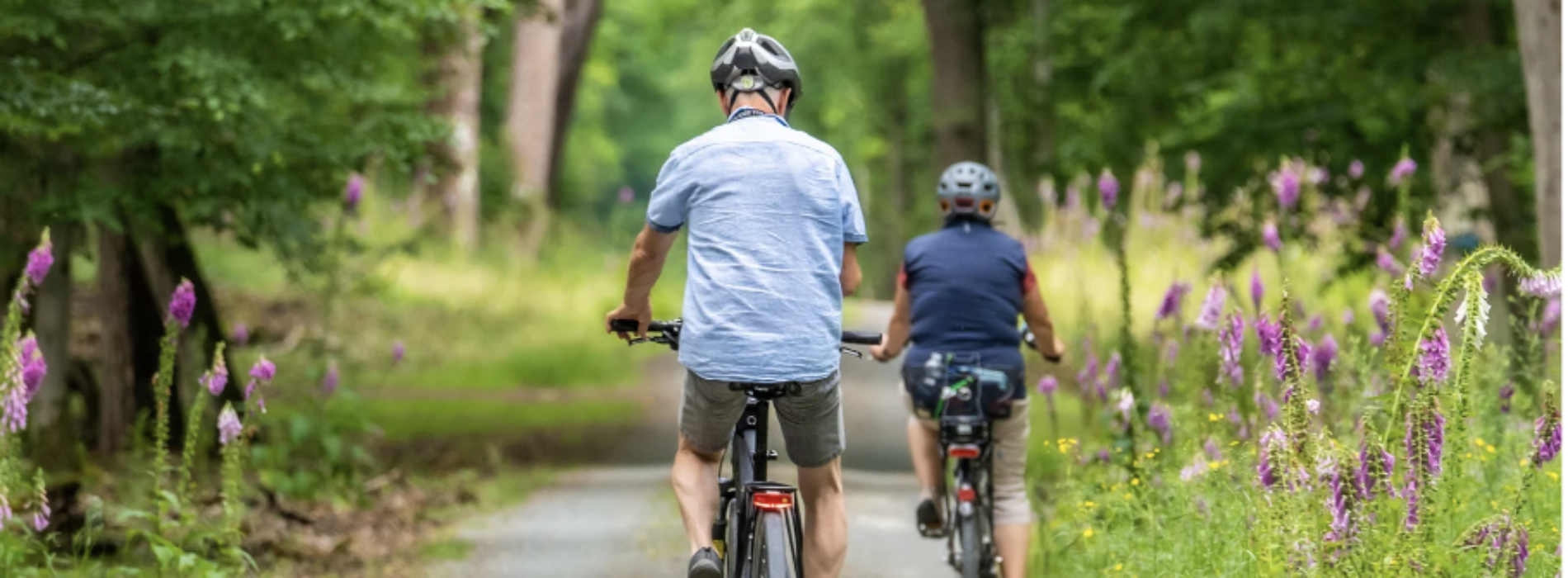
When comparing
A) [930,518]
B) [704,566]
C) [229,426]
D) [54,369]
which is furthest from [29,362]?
[54,369]

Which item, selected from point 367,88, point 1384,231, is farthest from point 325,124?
point 1384,231

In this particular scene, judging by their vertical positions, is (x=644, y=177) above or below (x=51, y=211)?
above

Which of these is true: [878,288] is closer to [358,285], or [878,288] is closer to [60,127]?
[358,285]

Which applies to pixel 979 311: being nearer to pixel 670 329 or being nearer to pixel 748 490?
pixel 670 329

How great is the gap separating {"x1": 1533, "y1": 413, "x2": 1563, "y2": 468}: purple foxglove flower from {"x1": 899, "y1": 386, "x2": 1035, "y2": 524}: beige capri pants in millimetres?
2399

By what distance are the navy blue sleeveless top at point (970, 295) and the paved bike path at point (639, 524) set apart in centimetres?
170

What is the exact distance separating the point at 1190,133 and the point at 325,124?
8.53 meters

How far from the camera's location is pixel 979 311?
24.2 feet

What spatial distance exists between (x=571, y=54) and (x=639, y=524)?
69.9ft

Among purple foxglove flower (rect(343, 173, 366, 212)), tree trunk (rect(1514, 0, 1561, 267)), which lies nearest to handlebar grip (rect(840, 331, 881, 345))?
tree trunk (rect(1514, 0, 1561, 267))

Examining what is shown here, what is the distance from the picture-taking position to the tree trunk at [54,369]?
33.6 ft

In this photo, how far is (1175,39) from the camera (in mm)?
16859

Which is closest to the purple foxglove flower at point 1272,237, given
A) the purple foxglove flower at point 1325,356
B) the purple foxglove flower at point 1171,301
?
the purple foxglove flower at point 1171,301

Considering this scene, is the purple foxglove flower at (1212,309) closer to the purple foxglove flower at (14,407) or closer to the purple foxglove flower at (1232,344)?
the purple foxglove flower at (1232,344)
